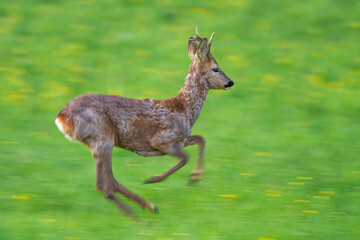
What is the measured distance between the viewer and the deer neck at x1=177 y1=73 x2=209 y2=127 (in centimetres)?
768

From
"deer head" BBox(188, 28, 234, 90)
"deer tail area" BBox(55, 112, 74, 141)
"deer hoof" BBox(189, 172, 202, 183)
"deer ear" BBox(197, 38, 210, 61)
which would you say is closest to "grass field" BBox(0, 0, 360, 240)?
"deer hoof" BBox(189, 172, 202, 183)

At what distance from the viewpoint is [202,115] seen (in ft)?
37.6

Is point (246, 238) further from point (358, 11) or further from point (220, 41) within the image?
point (358, 11)

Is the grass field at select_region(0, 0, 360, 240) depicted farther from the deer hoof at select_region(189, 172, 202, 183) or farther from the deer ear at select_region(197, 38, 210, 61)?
the deer ear at select_region(197, 38, 210, 61)

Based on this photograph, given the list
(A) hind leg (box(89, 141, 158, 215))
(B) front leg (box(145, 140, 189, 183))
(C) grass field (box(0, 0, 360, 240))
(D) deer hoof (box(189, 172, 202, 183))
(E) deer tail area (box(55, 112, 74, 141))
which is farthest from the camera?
(D) deer hoof (box(189, 172, 202, 183))

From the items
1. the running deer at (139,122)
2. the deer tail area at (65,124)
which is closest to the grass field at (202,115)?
the running deer at (139,122)

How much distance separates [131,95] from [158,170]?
128 inches

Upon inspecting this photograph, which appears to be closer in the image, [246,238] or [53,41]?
[246,238]

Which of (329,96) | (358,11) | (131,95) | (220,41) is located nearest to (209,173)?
(131,95)

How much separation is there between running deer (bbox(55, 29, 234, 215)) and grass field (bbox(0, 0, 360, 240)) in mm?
507

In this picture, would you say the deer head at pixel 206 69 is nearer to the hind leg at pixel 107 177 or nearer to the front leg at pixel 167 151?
the front leg at pixel 167 151

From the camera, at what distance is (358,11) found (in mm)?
15602

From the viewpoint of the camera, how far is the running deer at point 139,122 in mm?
6832

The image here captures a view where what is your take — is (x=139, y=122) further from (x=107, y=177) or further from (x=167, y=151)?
(x=107, y=177)
